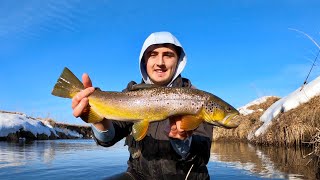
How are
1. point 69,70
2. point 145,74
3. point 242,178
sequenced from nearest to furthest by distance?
1. point 69,70
2. point 145,74
3. point 242,178

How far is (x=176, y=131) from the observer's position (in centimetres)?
431

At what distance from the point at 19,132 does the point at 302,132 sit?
2476 cm

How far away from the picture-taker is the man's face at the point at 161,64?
5.38 meters

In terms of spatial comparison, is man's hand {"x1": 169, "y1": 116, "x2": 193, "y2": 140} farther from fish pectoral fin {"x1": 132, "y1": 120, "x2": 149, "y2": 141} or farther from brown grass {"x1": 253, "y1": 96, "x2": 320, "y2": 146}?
brown grass {"x1": 253, "y1": 96, "x2": 320, "y2": 146}

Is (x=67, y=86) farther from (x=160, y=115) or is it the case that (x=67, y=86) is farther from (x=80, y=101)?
(x=160, y=115)

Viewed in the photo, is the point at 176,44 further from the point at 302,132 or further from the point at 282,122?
the point at 282,122

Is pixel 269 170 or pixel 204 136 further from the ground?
pixel 204 136

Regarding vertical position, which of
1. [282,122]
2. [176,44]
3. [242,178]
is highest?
[176,44]

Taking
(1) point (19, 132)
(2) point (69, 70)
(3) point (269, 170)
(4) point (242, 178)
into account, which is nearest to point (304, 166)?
(3) point (269, 170)

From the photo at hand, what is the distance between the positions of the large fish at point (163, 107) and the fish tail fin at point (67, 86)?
0.23m

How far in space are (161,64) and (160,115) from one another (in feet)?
5.12

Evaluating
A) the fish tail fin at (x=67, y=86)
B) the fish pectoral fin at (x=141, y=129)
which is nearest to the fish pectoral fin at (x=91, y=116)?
→ the fish tail fin at (x=67, y=86)

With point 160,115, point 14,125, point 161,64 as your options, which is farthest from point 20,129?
point 160,115

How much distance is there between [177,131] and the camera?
429 centimetres
